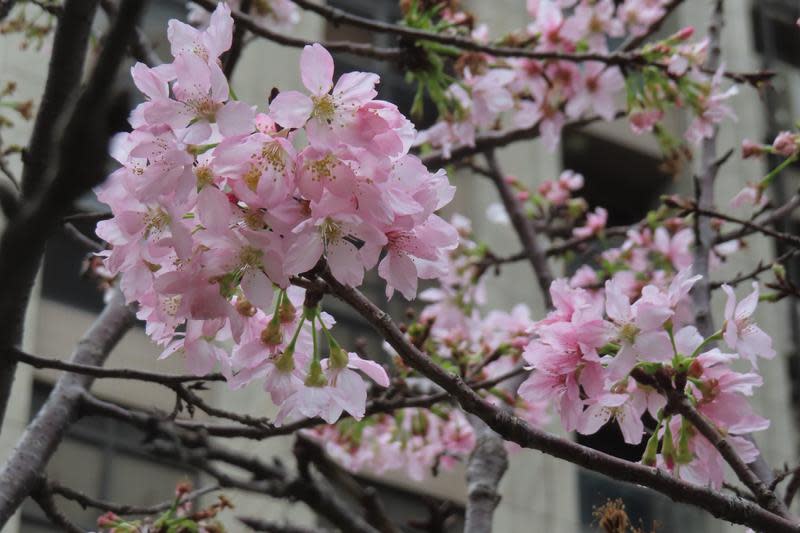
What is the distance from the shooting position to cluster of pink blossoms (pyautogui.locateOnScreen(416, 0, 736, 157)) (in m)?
3.77

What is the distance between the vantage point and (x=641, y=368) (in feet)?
6.99

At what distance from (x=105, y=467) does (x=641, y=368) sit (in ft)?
20.5

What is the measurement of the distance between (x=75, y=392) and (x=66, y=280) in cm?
537

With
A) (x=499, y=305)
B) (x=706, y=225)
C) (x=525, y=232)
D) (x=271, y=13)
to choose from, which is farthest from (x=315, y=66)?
(x=499, y=305)

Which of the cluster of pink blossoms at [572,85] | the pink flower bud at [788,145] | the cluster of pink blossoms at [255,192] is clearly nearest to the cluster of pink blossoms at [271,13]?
the cluster of pink blossoms at [572,85]

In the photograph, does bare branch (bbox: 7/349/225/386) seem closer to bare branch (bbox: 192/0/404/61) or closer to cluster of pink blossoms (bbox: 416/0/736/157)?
bare branch (bbox: 192/0/404/61)

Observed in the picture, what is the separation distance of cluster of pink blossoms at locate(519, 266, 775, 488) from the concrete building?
2357 mm

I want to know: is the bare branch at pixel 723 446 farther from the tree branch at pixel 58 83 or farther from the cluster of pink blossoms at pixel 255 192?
the tree branch at pixel 58 83

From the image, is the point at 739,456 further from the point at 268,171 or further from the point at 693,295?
the point at 693,295

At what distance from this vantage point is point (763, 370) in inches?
464

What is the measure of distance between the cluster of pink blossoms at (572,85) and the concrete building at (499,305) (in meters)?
1.46

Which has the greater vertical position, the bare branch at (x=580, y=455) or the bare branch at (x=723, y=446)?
the bare branch at (x=723, y=446)

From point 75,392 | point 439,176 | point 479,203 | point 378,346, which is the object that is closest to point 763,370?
point 479,203

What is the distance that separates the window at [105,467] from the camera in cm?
768
